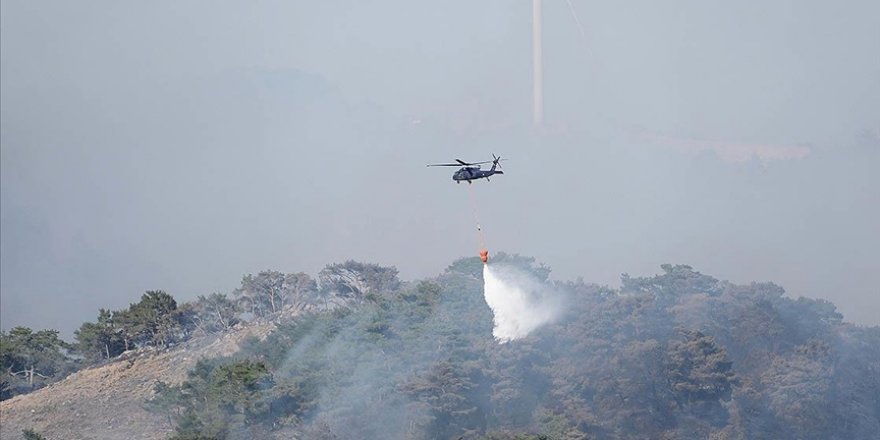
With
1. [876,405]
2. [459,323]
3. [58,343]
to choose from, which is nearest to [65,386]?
[58,343]

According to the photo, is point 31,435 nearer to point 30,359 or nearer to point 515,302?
point 30,359

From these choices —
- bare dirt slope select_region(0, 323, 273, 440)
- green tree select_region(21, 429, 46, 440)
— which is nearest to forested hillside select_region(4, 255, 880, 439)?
bare dirt slope select_region(0, 323, 273, 440)

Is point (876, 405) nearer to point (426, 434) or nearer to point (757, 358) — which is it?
point (757, 358)

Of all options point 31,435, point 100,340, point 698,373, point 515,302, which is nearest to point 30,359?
point 100,340

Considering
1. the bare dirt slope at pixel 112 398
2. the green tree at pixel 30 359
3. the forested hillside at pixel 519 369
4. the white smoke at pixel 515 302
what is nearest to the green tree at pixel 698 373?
the forested hillside at pixel 519 369

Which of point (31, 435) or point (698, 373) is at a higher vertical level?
point (31, 435)

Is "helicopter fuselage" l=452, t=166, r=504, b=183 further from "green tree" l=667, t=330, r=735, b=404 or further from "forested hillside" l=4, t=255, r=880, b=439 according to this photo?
"green tree" l=667, t=330, r=735, b=404

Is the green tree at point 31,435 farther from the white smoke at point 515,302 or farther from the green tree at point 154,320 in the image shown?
the white smoke at point 515,302
